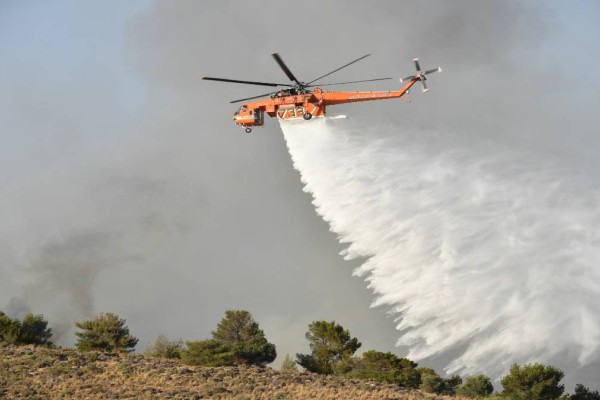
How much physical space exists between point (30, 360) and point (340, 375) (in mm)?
24808

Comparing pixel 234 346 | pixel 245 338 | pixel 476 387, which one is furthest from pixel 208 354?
pixel 476 387

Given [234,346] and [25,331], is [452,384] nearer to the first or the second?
[234,346]

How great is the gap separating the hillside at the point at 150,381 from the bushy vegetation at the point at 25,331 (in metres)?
9.04

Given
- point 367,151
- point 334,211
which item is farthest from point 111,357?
point 367,151

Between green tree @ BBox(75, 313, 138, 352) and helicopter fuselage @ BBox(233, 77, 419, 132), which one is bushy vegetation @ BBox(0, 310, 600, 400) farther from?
helicopter fuselage @ BBox(233, 77, 419, 132)

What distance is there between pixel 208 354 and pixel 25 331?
21157mm

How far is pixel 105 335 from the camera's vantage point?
277 ft

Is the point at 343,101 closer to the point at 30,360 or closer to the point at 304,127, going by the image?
the point at 304,127

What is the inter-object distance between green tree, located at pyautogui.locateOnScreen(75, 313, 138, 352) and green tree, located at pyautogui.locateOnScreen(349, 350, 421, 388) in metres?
22.2

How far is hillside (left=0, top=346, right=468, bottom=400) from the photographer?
59344 mm

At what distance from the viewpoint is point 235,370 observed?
6875 cm

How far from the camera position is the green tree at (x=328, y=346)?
79.7 metres

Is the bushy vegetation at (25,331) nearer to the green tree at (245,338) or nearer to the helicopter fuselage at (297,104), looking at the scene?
the green tree at (245,338)

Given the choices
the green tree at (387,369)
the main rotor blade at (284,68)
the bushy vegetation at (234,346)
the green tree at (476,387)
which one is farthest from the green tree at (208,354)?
the main rotor blade at (284,68)
